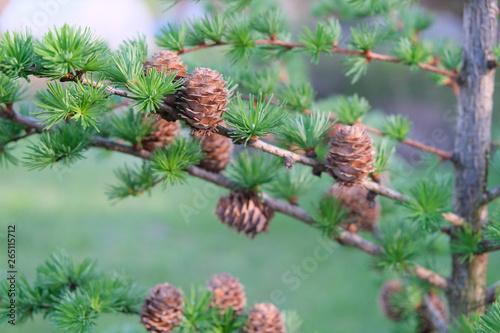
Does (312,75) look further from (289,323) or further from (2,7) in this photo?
(289,323)

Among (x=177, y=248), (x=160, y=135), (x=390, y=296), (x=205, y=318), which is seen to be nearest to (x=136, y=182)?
(x=160, y=135)

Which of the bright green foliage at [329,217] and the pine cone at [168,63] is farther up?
the pine cone at [168,63]

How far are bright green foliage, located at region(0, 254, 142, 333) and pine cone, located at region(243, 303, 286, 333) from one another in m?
0.13

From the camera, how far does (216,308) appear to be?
0.56 m

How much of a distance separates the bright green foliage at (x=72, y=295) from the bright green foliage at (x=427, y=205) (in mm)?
322

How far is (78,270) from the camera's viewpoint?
0.54 meters

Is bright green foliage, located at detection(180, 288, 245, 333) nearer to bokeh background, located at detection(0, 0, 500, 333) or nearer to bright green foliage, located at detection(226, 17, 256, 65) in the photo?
bright green foliage, located at detection(226, 17, 256, 65)

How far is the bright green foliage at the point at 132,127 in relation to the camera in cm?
50

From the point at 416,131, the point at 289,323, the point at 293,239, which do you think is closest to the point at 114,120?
the point at 289,323

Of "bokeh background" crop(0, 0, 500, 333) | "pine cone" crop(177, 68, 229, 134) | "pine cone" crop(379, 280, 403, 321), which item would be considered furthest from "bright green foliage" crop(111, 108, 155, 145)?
"bokeh background" crop(0, 0, 500, 333)

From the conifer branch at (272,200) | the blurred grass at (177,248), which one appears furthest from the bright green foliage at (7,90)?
the blurred grass at (177,248)

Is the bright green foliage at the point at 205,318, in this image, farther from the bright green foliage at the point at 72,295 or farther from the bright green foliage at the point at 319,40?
the bright green foliage at the point at 319,40

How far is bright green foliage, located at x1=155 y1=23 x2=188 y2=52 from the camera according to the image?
0.53m

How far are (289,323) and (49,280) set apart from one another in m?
0.31
